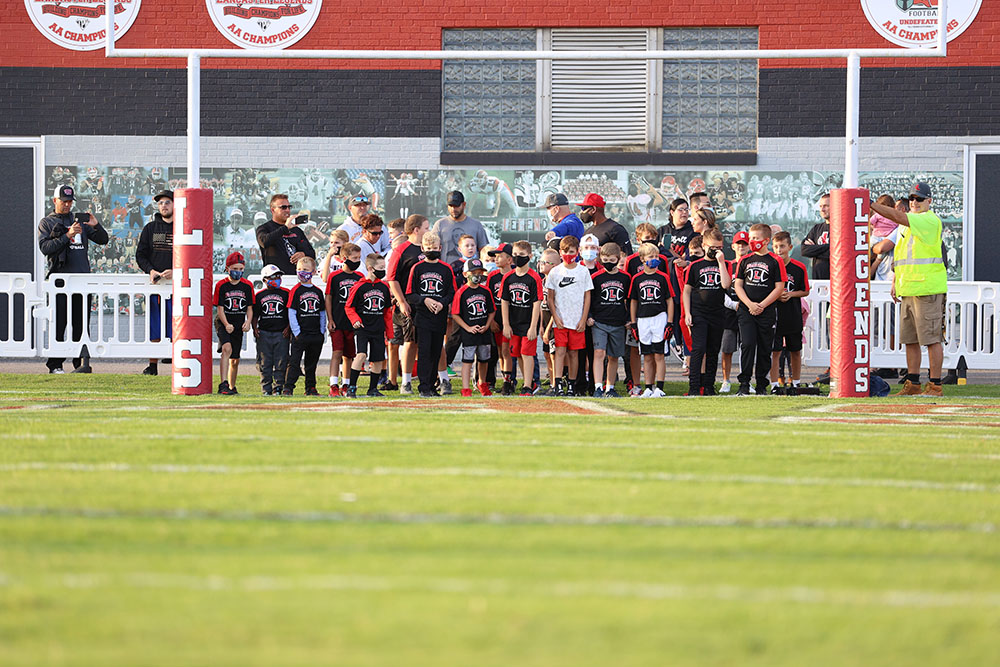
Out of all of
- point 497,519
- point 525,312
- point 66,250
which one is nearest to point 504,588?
point 497,519

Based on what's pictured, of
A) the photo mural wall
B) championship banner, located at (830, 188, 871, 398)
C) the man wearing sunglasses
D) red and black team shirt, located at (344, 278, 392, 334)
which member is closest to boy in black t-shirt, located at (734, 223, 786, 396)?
championship banner, located at (830, 188, 871, 398)

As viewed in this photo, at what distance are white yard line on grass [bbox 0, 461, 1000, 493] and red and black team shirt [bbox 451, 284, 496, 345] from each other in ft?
18.7

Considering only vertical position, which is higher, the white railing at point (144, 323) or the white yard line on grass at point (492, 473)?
the white railing at point (144, 323)

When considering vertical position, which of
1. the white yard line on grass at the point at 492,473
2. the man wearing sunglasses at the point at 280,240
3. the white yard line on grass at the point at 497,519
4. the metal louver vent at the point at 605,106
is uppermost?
the metal louver vent at the point at 605,106

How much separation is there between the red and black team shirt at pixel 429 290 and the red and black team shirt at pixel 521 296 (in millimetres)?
573

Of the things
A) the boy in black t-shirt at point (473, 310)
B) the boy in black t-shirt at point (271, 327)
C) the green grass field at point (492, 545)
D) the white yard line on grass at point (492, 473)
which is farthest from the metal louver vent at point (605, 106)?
the white yard line on grass at point (492, 473)

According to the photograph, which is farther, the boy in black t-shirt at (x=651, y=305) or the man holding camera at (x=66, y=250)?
the man holding camera at (x=66, y=250)

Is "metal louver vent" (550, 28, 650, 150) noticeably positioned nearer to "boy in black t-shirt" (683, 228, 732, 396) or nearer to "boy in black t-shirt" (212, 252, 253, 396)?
"boy in black t-shirt" (683, 228, 732, 396)

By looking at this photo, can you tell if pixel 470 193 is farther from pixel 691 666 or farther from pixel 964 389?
pixel 691 666

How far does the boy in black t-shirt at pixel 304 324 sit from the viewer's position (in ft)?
42.4

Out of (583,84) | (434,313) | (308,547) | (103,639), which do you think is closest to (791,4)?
(583,84)

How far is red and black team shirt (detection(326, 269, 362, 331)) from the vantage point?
13047 mm

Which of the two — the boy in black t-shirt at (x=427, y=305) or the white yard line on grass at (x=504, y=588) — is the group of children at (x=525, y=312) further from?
the white yard line on grass at (x=504, y=588)

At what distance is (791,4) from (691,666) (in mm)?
17840
